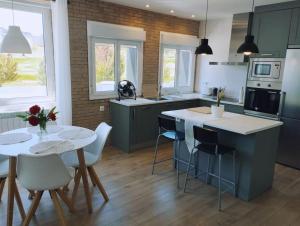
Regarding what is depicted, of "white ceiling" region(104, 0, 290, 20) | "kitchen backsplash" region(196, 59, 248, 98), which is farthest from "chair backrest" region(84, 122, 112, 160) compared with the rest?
"kitchen backsplash" region(196, 59, 248, 98)

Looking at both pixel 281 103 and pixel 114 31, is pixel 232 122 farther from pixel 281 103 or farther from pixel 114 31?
pixel 114 31

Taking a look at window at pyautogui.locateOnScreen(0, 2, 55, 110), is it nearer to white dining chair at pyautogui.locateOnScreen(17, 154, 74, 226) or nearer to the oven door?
white dining chair at pyautogui.locateOnScreen(17, 154, 74, 226)

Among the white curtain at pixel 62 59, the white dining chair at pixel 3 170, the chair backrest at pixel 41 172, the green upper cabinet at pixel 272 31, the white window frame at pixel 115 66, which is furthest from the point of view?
the white window frame at pixel 115 66

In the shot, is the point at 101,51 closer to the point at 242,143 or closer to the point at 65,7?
the point at 65,7

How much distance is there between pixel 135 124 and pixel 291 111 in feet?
8.68

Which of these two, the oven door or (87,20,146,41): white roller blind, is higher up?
(87,20,146,41): white roller blind

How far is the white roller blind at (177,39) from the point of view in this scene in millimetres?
5199

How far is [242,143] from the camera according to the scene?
2.90 m

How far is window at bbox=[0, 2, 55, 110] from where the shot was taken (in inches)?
143

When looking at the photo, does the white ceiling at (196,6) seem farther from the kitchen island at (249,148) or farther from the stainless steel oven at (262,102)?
the kitchen island at (249,148)

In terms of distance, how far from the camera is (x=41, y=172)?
6.93 ft

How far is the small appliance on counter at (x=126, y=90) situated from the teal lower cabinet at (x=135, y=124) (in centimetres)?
25

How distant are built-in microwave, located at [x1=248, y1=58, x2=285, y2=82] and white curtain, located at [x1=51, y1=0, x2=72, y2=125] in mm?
3287

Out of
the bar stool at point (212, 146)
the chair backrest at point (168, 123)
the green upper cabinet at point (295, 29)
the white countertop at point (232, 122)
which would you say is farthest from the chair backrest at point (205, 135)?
the green upper cabinet at point (295, 29)
